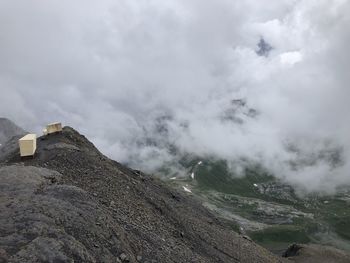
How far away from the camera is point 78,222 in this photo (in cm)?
3438

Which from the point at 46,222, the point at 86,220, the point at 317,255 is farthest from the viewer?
the point at 317,255

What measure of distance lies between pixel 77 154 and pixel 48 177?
389 inches

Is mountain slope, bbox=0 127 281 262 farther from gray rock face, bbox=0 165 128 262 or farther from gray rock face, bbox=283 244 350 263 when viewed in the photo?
gray rock face, bbox=283 244 350 263

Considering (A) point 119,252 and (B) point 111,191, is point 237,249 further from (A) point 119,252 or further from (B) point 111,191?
(A) point 119,252

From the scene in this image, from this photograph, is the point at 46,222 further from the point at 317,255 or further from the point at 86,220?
the point at 317,255

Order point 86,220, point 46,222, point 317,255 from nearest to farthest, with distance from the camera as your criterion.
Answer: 1. point 46,222
2. point 86,220
3. point 317,255

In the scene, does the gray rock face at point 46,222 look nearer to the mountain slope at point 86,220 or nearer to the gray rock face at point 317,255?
the mountain slope at point 86,220

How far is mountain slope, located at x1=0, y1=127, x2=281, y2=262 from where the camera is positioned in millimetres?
30906

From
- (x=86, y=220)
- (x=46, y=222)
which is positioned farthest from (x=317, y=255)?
(x=46, y=222)

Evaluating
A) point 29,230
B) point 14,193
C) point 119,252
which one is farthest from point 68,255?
point 14,193

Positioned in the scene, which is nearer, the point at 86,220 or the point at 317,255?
the point at 86,220

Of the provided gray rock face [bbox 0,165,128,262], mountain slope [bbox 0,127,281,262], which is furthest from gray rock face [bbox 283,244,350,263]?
gray rock face [bbox 0,165,128,262]

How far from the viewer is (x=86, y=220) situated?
35.2m

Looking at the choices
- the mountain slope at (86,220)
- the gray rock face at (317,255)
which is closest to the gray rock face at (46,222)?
the mountain slope at (86,220)
